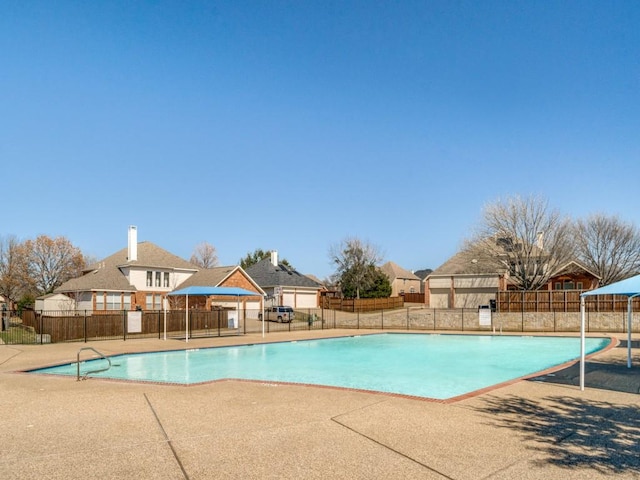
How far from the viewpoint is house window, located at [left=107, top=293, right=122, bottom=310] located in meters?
41.6

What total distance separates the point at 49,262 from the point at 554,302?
5621 centimetres

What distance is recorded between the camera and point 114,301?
41875mm

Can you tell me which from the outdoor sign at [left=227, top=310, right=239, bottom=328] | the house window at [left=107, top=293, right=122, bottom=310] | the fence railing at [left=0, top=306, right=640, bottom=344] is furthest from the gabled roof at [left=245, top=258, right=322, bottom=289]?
the outdoor sign at [left=227, top=310, right=239, bottom=328]

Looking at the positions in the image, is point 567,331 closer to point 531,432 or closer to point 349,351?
point 349,351

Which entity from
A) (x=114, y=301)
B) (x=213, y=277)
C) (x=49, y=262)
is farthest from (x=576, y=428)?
(x=49, y=262)

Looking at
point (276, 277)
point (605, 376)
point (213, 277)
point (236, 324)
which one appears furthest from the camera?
point (276, 277)

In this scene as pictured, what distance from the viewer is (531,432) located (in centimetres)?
711

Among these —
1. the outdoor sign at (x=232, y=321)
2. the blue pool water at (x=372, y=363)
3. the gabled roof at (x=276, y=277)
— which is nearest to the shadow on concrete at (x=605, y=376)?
the blue pool water at (x=372, y=363)

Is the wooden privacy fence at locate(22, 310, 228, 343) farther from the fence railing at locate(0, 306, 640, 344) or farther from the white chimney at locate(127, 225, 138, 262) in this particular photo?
the white chimney at locate(127, 225, 138, 262)

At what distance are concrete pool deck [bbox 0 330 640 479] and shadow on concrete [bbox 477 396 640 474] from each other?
23 millimetres

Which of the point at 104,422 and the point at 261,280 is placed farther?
the point at 261,280

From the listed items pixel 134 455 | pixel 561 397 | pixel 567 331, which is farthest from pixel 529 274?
pixel 134 455

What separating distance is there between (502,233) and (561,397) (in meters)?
37.0

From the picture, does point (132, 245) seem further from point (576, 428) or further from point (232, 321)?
point (576, 428)
